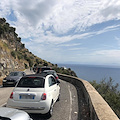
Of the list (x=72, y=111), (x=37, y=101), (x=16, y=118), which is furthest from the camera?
(x=72, y=111)

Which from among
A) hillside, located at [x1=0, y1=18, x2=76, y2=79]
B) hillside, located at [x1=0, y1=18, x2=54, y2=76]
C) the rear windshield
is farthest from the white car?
hillside, located at [x1=0, y1=18, x2=54, y2=76]

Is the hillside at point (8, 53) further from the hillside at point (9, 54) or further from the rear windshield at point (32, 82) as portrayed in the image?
the rear windshield at point (32, 82)

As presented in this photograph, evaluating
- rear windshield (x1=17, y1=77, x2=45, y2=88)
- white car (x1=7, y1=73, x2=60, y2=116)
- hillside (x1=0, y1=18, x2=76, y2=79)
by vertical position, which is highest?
hillside (x1=0, y1=18, x2=76, y2=79)

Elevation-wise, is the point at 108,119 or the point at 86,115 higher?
the point at 108,119

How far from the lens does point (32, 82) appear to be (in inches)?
217

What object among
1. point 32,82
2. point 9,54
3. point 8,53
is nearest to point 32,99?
point 32,82

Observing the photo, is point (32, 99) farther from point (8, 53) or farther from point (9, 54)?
point (9, 54)

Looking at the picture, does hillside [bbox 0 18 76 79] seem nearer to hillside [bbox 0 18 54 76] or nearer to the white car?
hillside [bbox 0 18 54 76]

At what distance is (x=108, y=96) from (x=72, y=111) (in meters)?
9.09

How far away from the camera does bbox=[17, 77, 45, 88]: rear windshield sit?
5.27m

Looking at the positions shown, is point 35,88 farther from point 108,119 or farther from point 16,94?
point 108,119

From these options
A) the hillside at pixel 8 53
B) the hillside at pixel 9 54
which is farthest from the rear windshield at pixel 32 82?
the hillside at pixel 8 53

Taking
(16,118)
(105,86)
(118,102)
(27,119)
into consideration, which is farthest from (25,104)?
(105,86)

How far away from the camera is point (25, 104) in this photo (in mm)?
4812
